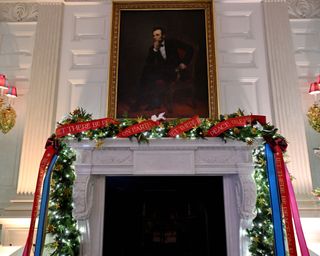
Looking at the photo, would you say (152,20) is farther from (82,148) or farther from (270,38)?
(82,148)

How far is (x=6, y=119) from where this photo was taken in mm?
4621

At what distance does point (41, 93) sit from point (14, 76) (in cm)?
69

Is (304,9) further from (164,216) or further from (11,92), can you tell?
(11,92)

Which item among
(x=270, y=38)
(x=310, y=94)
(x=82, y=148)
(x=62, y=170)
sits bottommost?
(x=62, y=170)

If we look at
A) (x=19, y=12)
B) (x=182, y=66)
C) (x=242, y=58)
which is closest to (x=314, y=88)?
(x=242, y=58)

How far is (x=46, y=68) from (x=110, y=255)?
297 cm

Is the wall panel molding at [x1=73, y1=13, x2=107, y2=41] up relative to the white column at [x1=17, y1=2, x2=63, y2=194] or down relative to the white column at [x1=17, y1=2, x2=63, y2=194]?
up

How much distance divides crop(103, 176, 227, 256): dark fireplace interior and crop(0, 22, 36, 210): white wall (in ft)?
5.85

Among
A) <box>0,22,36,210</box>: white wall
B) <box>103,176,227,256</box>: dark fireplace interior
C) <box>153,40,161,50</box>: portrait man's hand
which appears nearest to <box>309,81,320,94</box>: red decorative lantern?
<box>103,176,227,256</box>: dark fireplace interior

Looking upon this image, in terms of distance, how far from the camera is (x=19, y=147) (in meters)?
4.79

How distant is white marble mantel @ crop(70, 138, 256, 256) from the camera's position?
369 centimetres

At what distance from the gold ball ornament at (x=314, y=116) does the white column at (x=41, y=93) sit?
389 centimetres

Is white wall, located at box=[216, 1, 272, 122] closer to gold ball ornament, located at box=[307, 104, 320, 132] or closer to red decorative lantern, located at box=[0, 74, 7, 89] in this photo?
gold ball ornament, located at box=[307, 104, 320, 132]

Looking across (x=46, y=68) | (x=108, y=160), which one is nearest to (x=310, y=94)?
(x=108, y=160)
